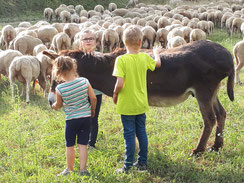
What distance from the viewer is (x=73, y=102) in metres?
3.73

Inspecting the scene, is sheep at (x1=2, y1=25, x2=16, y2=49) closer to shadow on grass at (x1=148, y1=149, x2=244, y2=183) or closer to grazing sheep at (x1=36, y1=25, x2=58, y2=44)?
grazing sheep at (x1=36, y1=25, x2=58, y2=44)

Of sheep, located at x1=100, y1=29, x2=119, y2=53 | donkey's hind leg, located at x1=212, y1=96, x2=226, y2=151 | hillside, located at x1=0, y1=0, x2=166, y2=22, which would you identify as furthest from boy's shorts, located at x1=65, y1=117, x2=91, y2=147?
hillside, located at x1=0, y1=0, x2=166, y2=22

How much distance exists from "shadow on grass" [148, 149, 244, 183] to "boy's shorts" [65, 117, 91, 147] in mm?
1066

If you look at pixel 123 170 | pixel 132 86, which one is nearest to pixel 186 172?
pixel 123 170

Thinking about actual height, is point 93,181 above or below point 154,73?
below

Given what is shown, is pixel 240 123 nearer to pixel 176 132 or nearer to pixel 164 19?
pixel 176 132

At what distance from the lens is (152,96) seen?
14.5 feet

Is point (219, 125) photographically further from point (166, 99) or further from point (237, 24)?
point (237, 24)

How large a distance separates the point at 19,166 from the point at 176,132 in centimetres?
270

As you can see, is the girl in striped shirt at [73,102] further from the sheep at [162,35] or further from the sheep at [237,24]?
the sheep at [237,24]

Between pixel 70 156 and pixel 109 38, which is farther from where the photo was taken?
pixel 109 38

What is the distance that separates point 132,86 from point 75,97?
73cm

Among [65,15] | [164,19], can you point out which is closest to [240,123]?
[164,19]

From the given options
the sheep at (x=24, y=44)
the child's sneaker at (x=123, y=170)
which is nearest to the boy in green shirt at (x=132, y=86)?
the child's sneaker at (x=123, y=170)
